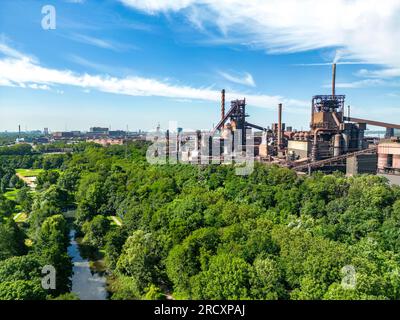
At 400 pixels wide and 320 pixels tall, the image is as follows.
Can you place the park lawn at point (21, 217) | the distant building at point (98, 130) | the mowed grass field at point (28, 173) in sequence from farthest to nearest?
1. the distant building at point (98, 130)
2. the mowed grass field at point (28, 173)
3. the park lawn at point (21, 217)

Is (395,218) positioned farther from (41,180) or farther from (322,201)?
(41,180)

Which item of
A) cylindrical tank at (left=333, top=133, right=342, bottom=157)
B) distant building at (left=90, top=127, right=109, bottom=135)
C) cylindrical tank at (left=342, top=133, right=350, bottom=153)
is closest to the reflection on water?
cylindrical tank at (left=333, top=133, right=342, bottom=157)

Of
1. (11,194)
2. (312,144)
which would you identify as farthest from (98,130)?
(312,144)

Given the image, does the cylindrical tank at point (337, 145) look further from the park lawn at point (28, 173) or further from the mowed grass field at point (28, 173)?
the park lawn at point (28, 173)

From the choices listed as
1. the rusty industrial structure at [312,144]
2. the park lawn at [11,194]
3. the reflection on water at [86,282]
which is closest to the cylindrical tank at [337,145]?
the rusty industrial structure at [312,144]

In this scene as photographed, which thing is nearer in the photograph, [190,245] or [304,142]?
[190,245]

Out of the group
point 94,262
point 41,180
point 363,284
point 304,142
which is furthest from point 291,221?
point 41,180

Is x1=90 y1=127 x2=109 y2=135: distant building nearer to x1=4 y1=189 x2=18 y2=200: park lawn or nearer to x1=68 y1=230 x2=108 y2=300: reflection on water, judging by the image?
x1=4 y1=189 x2=18 y2=200: park lawn
